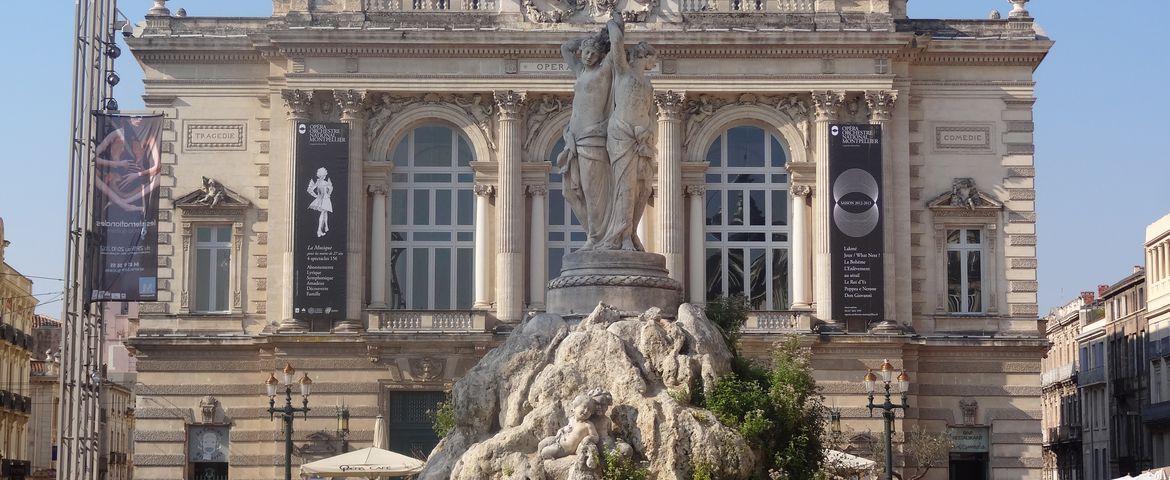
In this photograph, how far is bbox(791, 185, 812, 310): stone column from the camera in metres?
50.8

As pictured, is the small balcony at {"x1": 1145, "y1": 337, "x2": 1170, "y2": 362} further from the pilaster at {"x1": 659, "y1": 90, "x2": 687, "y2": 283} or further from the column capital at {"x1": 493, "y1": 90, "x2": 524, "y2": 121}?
the column capital at {"x1": 493, "y1": 90, "x2": 524, "y2": 121}

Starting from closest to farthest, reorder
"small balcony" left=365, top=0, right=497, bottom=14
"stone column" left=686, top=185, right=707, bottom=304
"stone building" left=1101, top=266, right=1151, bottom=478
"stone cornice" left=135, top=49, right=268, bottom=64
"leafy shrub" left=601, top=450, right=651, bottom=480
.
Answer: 1. "leafy shrub" left=601, top=450, right=651, bottom=480
2. "stone column" left=686, top=185, right=707, bottom=304
3. "small balcony" left=365, top=0, right=497, bottom=14
4. "stone cornice" left=135, top=49, right=268, bottom=64
5. "stone building" left=1101, top=266, right=1151, bottom=478

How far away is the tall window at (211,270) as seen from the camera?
51.5 meters

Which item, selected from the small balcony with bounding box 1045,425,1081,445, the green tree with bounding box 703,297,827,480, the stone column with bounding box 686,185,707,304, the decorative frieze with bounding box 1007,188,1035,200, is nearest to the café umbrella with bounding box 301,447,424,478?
the stone column with bounding box 686,185,707,304

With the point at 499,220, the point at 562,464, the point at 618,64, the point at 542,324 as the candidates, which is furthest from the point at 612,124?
the point at 499,220

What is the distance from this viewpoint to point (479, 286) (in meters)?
50.9

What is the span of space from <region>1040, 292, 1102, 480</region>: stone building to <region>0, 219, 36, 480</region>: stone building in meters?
47.2

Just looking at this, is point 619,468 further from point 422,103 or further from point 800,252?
point 422,103

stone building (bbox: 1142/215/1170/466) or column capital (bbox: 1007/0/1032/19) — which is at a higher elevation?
column capital (bbox: 1007/0/1032/19)

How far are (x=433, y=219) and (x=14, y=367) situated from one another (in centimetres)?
3653

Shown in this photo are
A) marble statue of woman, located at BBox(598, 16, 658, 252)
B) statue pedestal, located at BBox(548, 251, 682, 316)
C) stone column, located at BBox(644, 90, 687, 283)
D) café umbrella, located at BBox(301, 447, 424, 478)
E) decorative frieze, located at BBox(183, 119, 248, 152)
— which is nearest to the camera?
statue pedestal, located at BBox(548, 251, 682, 316)

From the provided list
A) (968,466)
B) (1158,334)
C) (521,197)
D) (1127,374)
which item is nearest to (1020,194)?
(968,466)

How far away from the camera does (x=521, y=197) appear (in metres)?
50.8

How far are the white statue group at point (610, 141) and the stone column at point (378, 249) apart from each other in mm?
25879
